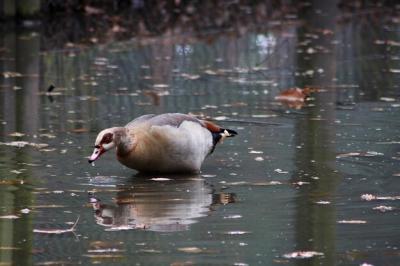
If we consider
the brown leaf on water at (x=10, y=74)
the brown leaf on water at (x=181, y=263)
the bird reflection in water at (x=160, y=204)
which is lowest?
the bird reflection in water at (x=160, y=204)

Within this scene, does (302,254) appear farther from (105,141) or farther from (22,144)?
(22,144)

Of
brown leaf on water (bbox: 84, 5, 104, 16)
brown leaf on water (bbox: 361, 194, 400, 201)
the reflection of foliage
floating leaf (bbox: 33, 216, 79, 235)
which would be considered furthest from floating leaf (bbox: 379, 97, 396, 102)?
brown leaf on water (bbox: 84, 5, 104, 16)

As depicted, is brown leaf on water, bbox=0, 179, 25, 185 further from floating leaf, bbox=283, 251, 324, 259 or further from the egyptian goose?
floating leaf, bbox=283, 251, 324, 259

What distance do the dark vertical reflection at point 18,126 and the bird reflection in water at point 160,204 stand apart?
1.78ft

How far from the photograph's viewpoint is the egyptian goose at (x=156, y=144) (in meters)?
9.70

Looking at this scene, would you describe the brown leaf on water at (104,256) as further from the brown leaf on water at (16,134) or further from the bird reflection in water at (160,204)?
the brown leaf on water at (16,134)

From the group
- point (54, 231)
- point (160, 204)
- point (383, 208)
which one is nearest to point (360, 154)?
point (383, 208)

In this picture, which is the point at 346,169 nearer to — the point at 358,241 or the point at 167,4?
the point at 358,241

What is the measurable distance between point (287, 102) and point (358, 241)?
665cm

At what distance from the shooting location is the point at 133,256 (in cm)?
725

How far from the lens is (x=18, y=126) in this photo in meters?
12.4

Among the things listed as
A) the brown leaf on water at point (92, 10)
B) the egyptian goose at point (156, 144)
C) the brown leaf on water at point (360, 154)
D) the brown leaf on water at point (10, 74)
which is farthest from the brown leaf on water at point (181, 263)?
the brown leaf on water at point (92, 10)

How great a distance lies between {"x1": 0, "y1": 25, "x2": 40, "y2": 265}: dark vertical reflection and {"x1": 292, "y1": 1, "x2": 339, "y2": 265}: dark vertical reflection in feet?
5.54

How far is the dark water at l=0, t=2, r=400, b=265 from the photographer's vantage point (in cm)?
764
